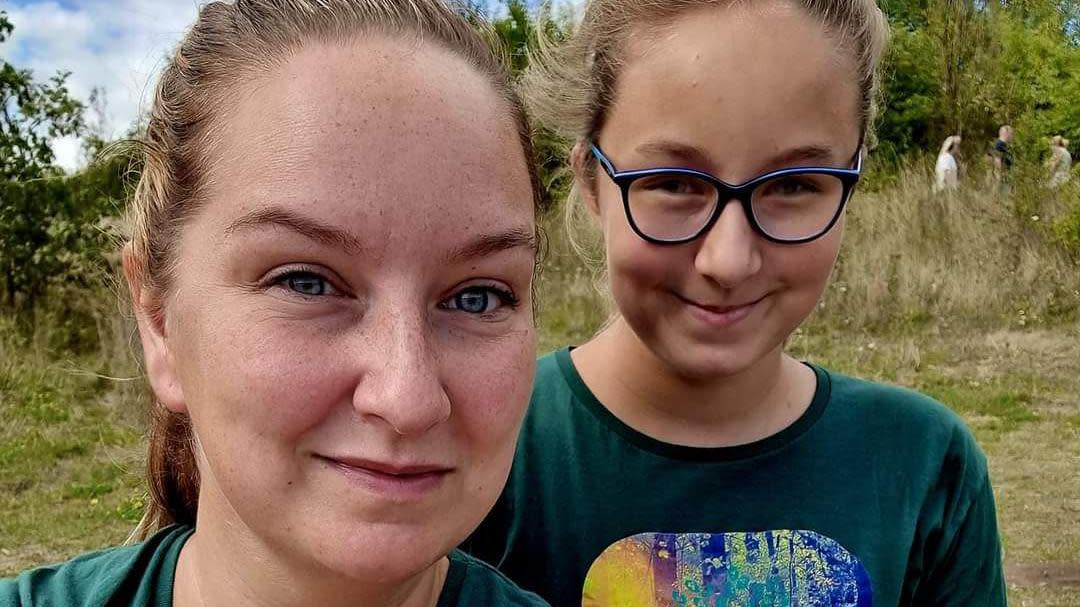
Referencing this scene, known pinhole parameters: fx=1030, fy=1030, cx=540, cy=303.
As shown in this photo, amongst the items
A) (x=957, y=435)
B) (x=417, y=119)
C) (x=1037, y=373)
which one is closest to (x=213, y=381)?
(x=417, y=119)

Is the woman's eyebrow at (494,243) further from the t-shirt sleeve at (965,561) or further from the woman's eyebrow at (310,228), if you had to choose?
the t-shirt sleeve at (965,561)

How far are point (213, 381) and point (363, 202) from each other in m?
0.28

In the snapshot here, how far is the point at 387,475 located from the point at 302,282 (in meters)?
0.25

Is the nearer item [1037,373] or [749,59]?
[749,59]

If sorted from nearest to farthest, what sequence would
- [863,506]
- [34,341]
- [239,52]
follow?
[239,52]
[863,506]
[34,341]

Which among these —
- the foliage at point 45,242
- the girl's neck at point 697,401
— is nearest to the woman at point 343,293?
the girl's neck at point 697,401

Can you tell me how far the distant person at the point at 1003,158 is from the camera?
36.7 feet

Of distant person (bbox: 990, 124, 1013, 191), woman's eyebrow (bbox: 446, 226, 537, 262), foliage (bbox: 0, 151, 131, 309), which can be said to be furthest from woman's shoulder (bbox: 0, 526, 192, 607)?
distant person (bbox: 990, 124, 1013, 191)

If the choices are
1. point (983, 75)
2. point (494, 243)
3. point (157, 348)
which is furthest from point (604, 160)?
point (983, 75)

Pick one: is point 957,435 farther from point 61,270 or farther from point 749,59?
point 61,270

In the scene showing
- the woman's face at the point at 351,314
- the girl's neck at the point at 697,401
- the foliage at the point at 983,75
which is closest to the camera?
the woman's face at the point at 351,314

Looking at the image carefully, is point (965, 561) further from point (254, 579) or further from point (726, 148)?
point (254, 579)

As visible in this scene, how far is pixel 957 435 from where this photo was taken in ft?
6.68

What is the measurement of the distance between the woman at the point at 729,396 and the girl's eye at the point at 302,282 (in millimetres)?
752
